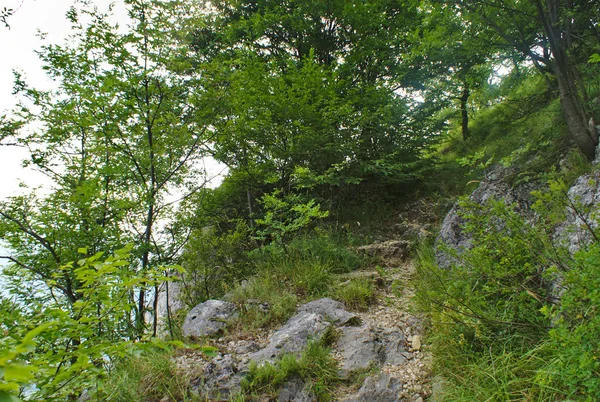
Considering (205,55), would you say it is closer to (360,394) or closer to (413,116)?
(413,116)

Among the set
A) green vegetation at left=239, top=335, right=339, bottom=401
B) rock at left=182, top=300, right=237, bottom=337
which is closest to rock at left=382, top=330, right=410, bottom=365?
green vegetation at left=239, top=335, right=339, bottom=401

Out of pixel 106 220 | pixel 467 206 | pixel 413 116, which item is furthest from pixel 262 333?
pixel 413 116

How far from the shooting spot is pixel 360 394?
2803mm

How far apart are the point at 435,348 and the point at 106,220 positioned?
4.46 metres

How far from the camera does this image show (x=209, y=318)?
171 inches

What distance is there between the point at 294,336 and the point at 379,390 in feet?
3.79

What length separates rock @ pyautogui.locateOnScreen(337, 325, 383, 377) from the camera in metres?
3.18

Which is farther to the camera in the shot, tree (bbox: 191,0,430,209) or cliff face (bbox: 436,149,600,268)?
tree (bbox: 191,0,430,209)

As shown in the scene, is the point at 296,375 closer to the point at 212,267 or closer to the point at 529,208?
the point at 212,267

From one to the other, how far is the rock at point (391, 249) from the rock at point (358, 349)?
7.29ft

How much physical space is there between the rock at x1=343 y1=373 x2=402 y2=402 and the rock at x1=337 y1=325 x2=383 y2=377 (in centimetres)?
25

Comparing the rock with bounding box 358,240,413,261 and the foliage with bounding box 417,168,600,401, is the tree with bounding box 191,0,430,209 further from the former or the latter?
the foliage with bounding box 417,168,600,401

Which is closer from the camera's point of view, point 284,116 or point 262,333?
point 262,333

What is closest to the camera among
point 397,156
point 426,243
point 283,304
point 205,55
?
point 283,304
